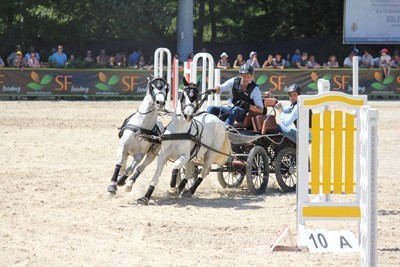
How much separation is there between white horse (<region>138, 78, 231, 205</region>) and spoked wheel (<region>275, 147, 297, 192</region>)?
772mm

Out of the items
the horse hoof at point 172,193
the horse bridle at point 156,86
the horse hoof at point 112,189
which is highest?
the horse bridle at point 156,86

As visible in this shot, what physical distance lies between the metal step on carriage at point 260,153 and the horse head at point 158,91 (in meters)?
1.39

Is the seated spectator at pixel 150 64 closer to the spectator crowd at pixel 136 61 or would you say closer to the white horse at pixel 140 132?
the spectator crowd at pixel 136 61

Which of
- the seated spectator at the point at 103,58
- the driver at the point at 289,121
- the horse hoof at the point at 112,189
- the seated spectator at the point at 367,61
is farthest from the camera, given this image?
the seated spectator at the point at 367,61

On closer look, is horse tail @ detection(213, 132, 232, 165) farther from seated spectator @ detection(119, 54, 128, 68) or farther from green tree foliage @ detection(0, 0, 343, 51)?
green tree foliage @ detection(0, 0, 343, 51)

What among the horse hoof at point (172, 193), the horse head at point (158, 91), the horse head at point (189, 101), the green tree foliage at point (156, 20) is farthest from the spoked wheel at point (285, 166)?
the green tree foliage at point (156, 20)

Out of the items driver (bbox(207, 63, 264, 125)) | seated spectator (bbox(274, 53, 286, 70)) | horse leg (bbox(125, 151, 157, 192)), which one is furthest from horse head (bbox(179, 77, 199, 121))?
seated spectator (bbox(274, 53, 286, 70))

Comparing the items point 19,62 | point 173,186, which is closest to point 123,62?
point 19,62

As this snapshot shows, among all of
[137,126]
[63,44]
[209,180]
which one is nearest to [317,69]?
[63,44]

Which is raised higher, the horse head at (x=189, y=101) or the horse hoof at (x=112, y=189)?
the horse head at (x=189, y=101)

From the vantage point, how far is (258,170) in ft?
41.3

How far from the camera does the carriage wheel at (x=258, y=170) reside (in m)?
12.4

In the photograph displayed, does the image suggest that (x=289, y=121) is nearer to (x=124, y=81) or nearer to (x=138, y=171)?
(x=138, y=171)

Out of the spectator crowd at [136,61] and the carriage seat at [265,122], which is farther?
the spectator crowd at [136,61]
